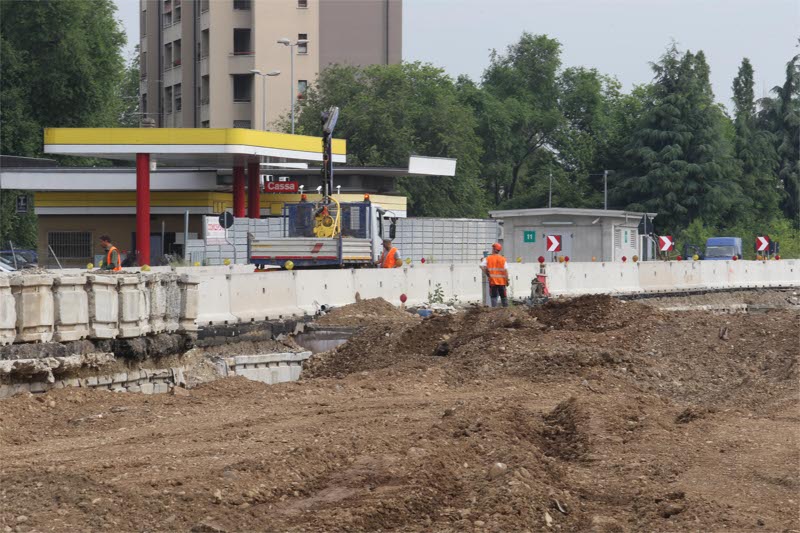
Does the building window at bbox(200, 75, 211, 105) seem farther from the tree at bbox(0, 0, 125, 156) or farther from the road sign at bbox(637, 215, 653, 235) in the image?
the road sign at bbox(637, 215, 653, 235)

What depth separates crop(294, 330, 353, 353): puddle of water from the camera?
816 inches

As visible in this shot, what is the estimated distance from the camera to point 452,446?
34.8ft

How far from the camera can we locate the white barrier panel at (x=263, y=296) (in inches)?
832

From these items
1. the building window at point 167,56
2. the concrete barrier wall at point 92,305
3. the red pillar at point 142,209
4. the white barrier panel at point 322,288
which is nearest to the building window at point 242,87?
the building window at point 167,56

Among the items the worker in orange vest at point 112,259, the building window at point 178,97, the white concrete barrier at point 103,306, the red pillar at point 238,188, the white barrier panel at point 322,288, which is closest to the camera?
the white concrete barrier at point 103,306

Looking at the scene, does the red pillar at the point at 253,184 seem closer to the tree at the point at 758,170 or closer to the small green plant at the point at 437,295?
the small green plant at the point at 437,295

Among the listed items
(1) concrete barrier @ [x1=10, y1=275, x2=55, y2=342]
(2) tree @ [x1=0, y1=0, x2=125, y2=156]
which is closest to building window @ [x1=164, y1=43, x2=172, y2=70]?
(2) tree @ [x1=0, y1=0, x2=125, y2=156]

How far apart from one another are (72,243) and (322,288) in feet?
112

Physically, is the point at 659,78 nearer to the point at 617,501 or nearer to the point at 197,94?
the point at 197,94

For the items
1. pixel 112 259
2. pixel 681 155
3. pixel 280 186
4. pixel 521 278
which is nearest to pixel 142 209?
pixel 280 186

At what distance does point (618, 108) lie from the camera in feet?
323

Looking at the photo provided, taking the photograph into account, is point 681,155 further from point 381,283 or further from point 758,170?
point 381,283

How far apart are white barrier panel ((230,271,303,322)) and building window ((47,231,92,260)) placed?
3480 cm

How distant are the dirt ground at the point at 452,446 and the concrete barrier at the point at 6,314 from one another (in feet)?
2.81
